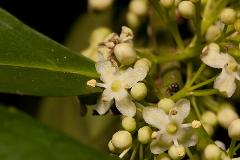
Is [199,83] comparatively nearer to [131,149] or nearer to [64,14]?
[131,149]

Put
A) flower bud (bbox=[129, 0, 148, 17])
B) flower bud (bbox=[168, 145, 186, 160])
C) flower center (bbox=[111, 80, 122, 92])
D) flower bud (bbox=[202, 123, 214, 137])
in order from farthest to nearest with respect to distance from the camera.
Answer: flower bud (bbox=[129, 0, 148, 17]), flower bud (bbox=[202, 123, 214, 137]), flower center (bbox=[111, 80, 122, 92]), flower bud (bbox=[168, 145, 186, 160])

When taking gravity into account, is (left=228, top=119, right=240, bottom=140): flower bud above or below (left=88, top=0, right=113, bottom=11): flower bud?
above

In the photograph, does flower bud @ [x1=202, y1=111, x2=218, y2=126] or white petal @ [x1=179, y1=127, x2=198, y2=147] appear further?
flower bud @ [x1=202, y1=111, x2=218, y2=126]

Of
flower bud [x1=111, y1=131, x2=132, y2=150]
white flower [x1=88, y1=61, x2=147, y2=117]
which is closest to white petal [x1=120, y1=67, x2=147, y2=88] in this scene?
white flower [x1=88, y1=61, x2=147, y2=117]

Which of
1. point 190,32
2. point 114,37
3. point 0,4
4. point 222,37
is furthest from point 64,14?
point 222,37

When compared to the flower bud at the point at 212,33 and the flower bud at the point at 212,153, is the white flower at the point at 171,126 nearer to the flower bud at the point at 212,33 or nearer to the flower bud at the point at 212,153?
the flower bud at the point at 212,153

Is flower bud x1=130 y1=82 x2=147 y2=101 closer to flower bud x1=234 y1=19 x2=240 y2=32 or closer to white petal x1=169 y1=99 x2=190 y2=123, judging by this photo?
white petal x1=169 y1=99 x2=190 y2=123

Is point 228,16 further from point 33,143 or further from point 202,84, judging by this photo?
point 33,143
